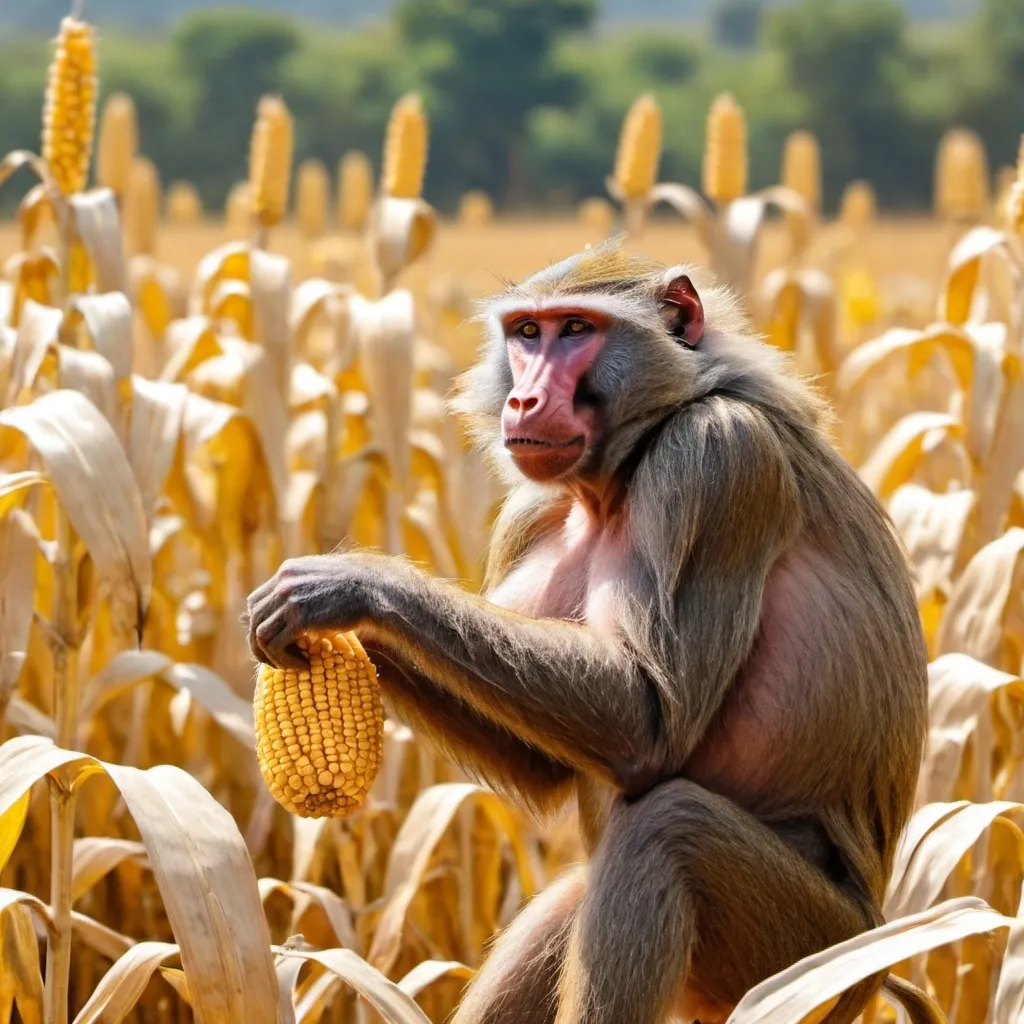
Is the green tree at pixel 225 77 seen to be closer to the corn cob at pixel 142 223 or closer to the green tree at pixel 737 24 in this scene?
the green tree at pixel 737 24

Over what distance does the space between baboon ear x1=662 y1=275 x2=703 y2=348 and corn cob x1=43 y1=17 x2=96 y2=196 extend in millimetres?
1724

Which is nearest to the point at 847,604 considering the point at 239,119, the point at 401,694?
the point at 401,694

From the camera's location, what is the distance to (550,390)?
12.0 feet

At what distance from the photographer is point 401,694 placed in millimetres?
3592

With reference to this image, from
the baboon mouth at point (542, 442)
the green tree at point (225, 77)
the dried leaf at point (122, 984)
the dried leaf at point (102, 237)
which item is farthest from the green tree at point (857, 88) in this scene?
the dried leaf at point (122, 984)

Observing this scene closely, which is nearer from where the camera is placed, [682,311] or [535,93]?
[682,311]

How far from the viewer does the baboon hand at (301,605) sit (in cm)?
317

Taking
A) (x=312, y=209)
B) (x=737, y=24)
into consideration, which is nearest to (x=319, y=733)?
(x=312, y=209)

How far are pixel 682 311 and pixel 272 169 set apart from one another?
8.17 ft

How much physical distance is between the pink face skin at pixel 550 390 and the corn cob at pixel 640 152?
9.70ft

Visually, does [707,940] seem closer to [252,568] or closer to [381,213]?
[252,568]

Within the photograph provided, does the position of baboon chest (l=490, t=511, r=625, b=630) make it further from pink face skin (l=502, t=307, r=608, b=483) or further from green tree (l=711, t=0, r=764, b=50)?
green tree (l=711, t=0, r=764, b=50)

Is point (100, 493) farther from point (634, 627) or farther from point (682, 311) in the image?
point (682, 311)

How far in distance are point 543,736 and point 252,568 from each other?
2.51m
